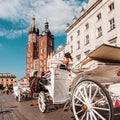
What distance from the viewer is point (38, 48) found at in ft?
333

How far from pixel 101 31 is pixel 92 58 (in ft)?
77.6

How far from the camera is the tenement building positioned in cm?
9338

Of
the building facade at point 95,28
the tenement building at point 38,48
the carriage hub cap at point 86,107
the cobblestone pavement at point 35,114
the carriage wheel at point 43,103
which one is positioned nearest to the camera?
the carriage hub cap at point 86,107

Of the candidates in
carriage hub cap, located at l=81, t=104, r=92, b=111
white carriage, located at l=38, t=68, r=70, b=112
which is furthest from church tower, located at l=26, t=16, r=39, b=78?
carriage hub cap, located at l=81, t=104, r=92, b=111

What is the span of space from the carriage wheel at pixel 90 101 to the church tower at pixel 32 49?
9350cm

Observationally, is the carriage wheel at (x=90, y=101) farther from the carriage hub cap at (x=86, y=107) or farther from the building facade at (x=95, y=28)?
the building facade at (x=95, y=28)

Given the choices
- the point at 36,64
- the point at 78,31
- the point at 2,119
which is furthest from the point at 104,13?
the point at 36,64

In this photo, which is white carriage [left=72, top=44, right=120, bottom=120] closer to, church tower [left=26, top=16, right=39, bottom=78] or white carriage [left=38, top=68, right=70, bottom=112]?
white carriage [left=38, top=68, right=70, bottom=112]

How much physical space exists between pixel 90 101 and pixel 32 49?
102 metres

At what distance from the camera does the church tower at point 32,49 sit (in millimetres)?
102450

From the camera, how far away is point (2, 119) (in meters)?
6.88

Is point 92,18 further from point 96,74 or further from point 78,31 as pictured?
point 96,74

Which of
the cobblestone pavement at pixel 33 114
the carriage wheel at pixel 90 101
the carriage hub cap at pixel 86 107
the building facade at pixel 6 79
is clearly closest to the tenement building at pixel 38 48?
the building facade at pixel 6 79

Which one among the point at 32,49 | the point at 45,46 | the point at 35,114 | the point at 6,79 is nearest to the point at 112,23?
the point at 35,114
